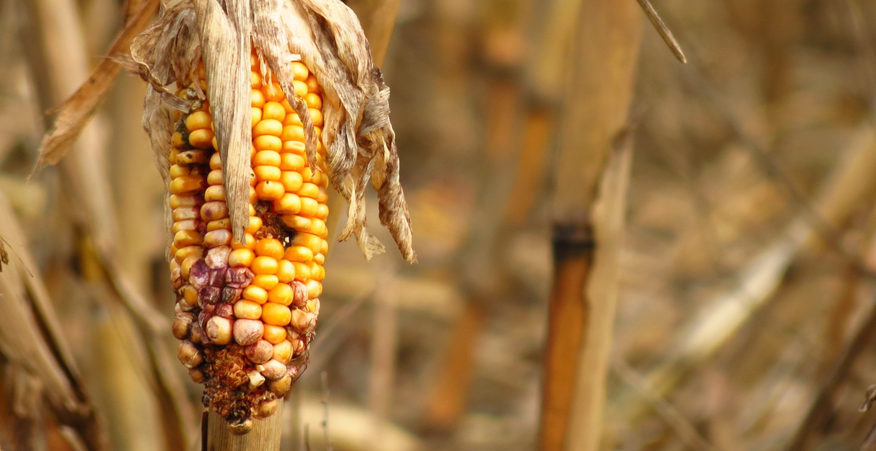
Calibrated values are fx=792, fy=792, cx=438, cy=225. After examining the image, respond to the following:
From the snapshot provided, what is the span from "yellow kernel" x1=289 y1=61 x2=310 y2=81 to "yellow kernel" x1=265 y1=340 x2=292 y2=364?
21cm

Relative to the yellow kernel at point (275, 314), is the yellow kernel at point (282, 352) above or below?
below

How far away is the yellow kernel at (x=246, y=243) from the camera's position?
0.58 metres

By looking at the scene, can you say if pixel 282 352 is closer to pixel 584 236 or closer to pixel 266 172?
pixel 266 172

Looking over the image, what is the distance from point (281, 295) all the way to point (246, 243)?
0.05m

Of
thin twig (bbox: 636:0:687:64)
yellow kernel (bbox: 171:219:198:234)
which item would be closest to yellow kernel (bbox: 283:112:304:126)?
yellow kernel (bbox: 171:219:198:234)

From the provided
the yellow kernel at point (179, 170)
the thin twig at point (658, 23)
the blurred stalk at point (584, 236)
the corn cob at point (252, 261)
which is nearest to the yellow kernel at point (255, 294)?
the corn cob at point (252, 261)

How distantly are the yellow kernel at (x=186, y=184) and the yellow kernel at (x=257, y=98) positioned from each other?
0.07m

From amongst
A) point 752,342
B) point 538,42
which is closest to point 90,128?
point 538,42

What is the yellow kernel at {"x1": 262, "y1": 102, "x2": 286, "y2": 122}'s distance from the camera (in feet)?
2.03

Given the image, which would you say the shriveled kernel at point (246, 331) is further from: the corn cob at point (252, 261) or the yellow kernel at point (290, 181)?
the yellow kernel at point (290, 181)

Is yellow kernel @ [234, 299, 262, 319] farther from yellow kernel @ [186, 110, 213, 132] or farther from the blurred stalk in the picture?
the blurred stalk

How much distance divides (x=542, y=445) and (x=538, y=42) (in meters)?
1.40

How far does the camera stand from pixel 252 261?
1.97 feet

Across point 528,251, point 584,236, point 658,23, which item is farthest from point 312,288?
point 528,251
